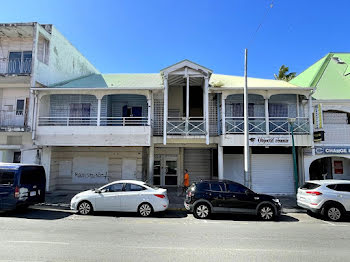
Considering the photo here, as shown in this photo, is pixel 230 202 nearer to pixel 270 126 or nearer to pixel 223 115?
pixel 223 115

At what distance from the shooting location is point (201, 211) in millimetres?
8383

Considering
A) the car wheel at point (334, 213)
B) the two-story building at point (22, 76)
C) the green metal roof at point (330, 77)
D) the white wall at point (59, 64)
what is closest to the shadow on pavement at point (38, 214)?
the two-story building at point (22, 76)

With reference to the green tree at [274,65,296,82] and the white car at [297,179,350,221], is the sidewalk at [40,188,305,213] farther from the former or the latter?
the green tree at [274,65,296,82]

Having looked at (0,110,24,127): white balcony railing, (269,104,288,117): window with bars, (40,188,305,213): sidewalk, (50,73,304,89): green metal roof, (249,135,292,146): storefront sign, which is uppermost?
(50,73,304,89): green metal roof

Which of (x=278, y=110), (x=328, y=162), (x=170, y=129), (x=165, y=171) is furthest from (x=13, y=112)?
(x=328, y=162)

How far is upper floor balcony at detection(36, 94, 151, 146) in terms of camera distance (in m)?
12.5

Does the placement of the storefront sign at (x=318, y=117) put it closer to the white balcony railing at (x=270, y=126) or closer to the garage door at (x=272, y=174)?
the white balcony railing at (x=270, y=126)

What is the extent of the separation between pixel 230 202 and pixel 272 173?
6.73 metres

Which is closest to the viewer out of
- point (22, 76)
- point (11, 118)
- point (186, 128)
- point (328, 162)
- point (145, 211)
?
point (145, 211)

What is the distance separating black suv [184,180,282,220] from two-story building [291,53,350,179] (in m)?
6.07

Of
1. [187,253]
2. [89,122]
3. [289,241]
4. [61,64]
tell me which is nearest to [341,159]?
[289,241]

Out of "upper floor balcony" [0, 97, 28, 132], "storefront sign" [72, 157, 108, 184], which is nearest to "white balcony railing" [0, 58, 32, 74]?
"upper floor balcony" [0, 97, 28, 132]

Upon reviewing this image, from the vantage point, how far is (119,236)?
596 cm

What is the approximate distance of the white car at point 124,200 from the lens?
8461 mm
